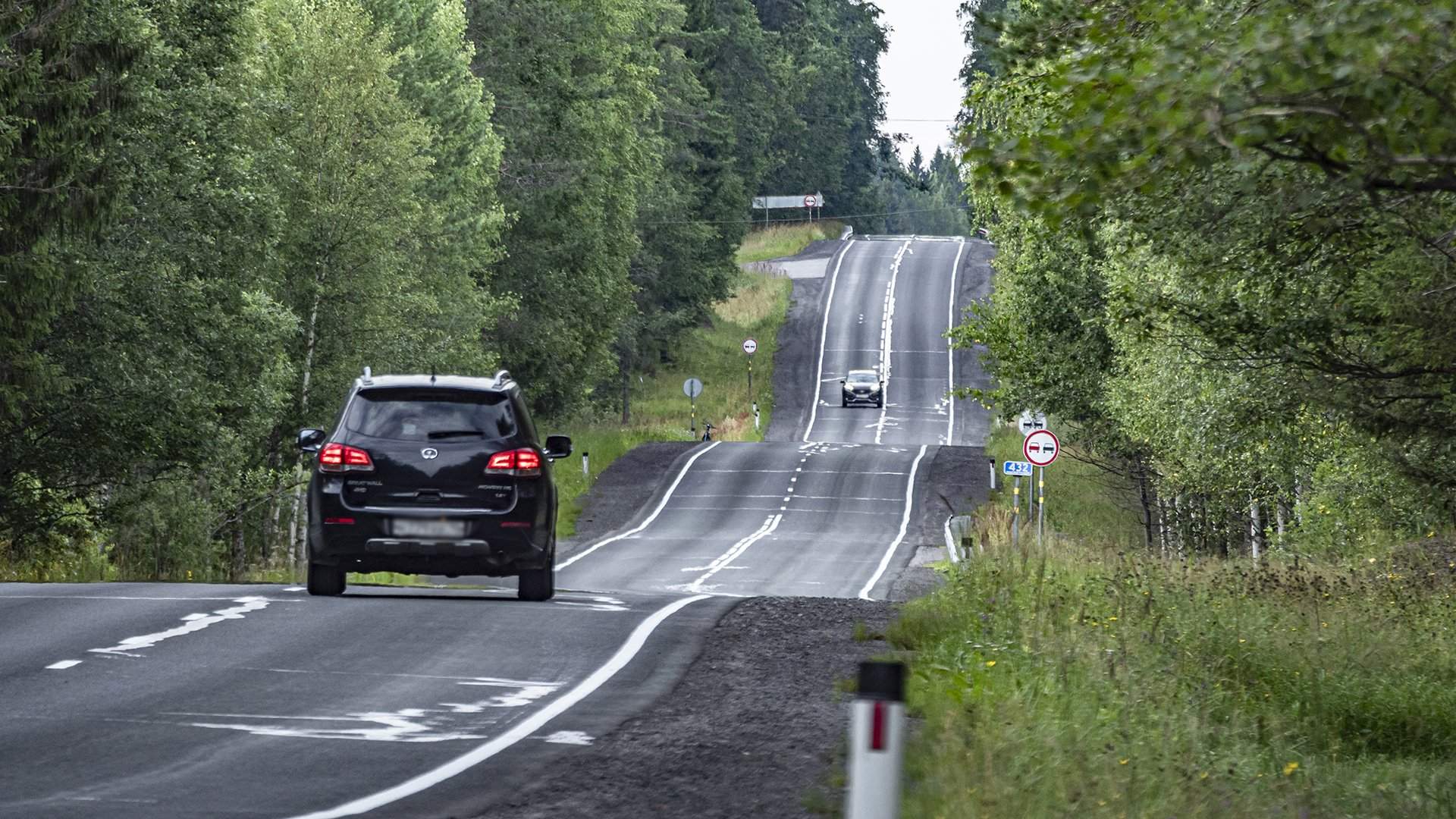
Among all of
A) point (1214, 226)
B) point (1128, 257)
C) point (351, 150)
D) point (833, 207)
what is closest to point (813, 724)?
point (1214, 226)

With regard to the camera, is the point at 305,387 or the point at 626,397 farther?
the point at 626,397

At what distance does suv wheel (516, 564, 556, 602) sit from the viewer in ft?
52.6

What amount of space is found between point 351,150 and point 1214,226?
30.3 m

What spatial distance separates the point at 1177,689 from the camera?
37.7ft

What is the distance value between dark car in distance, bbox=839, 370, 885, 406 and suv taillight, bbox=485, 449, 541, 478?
60.5 meters

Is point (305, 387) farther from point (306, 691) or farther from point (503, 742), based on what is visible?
point (503, 742)

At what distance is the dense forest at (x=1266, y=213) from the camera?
729 centimetres

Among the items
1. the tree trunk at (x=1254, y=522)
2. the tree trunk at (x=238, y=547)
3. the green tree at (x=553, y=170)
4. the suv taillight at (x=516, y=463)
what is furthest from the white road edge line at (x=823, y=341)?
the suv taillight at (x=516, y=463)

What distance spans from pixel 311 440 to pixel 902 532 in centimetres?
3160

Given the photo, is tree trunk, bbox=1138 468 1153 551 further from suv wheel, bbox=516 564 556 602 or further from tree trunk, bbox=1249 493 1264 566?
suv wheel, bbox=516 564 556 602

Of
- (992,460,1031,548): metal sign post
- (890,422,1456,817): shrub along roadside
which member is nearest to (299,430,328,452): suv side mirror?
(890,422,1456,817): shrub along roadside

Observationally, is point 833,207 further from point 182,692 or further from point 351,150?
point 182,692

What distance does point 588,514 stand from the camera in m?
48.7

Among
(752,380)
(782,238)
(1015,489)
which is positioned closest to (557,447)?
(1015,489)
